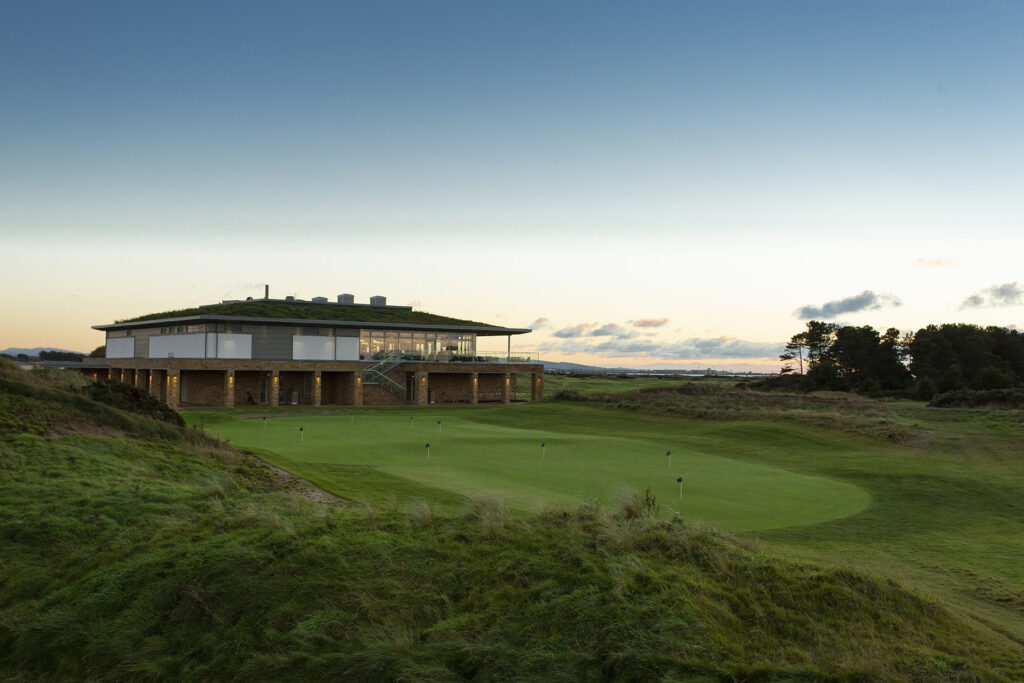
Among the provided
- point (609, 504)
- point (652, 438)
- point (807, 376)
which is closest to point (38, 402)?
point (609, 504)

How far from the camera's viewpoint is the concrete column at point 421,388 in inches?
2215

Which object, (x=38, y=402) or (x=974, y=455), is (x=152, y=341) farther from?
(x=974, y=455)

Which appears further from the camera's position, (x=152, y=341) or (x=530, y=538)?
(x=152, y=341)

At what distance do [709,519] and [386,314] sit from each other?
52210 mm

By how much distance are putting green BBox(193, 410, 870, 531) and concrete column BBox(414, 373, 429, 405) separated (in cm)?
2426

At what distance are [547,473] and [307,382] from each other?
130 ft

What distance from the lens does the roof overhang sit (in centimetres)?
5188

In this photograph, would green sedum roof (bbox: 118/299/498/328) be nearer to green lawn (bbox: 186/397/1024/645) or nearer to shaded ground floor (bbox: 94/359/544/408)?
shaded ground floor (bbox: 94/359/544/408)

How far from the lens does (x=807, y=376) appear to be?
260 ft

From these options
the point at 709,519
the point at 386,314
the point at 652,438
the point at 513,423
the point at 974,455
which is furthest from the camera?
the point at 386,314

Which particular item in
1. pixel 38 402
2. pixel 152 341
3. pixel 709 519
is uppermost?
pixel 152 341

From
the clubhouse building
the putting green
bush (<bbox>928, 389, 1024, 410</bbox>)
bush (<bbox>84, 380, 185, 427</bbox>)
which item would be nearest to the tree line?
bush (<bbox>928, 389, 1024, 410</bbox>)

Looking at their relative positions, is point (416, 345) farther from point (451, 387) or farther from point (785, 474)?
point (785, 474)

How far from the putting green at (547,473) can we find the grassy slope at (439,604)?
10.1 ft
